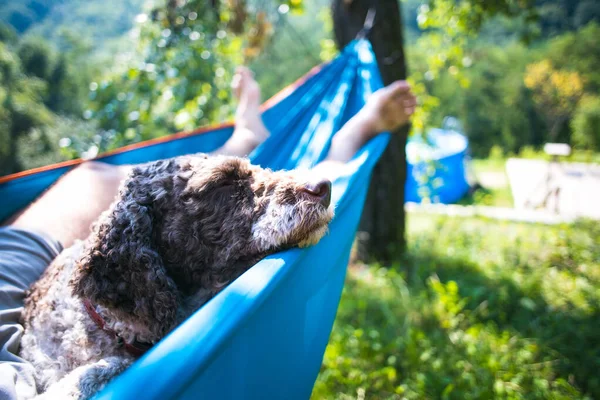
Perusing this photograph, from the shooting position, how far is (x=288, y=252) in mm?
1202

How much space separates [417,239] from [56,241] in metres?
3.81

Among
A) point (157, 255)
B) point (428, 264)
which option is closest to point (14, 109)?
point (428, 264)

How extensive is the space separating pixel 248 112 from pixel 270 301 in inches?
86.3

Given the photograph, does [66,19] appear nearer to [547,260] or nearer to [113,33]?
[113,33]

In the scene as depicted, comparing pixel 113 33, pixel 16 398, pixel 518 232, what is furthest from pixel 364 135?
pixel 113 33

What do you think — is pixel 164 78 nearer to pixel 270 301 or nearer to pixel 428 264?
pixel 428 264

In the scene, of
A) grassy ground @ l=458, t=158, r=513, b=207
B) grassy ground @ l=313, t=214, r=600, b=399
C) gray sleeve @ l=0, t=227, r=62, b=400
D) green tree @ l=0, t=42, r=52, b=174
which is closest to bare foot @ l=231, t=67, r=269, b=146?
gray sleeve @ l=0, t=227, r=62, b=400

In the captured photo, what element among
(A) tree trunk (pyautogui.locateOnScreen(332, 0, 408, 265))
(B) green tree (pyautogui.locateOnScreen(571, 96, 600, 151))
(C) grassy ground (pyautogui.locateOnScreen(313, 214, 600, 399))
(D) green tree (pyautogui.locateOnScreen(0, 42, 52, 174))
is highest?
(D) green tree (pyautogui.locateOnScreen(0, 42, 52, 174))

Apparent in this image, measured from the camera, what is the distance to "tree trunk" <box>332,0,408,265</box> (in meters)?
3.62

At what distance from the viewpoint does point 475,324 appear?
2879 millimetres

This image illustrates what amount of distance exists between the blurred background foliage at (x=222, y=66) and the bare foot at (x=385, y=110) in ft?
4.98

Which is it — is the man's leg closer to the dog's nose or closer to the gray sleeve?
the dog's nose

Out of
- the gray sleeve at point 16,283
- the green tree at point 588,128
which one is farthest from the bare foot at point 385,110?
the green tree at point 588,128

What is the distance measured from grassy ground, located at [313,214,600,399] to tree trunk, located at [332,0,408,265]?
25cm
